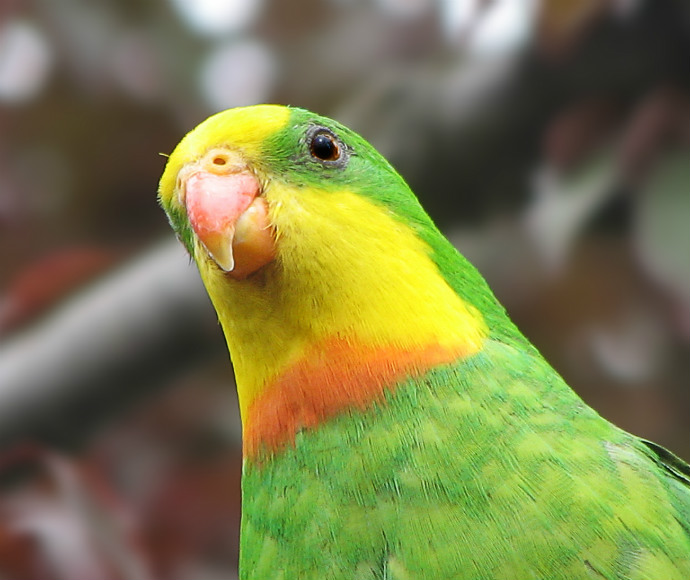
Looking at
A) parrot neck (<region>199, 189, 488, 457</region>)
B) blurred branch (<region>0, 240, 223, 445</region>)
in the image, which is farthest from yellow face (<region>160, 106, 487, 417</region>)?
blurred branch (<region>0, 240, 223, 445</region>)

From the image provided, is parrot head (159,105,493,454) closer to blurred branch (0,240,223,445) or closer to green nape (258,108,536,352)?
green nape (258,108,536,352)

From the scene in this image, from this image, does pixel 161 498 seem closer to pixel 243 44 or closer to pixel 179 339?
pixel 179 339

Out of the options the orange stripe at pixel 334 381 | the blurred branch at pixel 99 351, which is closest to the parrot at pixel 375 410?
the orange stripe at pixel 334 381

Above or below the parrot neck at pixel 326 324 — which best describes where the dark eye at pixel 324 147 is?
above

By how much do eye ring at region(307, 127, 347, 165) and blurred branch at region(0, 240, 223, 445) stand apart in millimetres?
933

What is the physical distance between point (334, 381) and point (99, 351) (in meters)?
1.08

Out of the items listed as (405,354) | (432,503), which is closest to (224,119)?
(405,354)

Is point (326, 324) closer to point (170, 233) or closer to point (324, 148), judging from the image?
point (324, 148)

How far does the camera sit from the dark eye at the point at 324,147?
81 cm

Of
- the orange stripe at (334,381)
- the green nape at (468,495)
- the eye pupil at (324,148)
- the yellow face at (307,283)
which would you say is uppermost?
the eye pupil at (324,148)

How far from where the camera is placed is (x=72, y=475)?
175 cm

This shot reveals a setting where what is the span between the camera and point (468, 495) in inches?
27.1

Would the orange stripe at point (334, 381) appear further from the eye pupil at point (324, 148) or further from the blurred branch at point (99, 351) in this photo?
→ the blurred branch at point (99, 351)

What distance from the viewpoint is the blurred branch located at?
1.68 m
